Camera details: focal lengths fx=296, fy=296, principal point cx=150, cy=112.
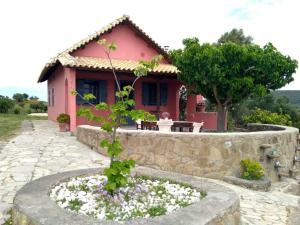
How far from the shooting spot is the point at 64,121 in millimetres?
12156

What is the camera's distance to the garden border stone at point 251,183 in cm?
686

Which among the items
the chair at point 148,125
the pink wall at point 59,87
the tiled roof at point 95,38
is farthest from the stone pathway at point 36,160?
the pink wall at point 59,87

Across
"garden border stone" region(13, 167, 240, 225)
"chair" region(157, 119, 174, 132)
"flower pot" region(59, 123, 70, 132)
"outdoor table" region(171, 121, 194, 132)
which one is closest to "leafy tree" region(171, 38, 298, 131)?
"outdoor table" region(171, 121, 194, 132)

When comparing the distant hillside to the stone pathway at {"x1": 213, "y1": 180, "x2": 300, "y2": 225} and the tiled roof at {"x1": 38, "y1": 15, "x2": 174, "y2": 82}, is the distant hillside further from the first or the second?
the stone pathway at {"x1": 213, "y1": 180, "x2": 300, "y2": 225}

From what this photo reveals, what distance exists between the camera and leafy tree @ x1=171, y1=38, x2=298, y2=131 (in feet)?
33.6

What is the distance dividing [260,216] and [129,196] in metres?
2.34

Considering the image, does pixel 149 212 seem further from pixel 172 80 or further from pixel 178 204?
pixel 172 80

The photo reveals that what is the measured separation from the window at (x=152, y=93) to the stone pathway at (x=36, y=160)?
529 centimetres

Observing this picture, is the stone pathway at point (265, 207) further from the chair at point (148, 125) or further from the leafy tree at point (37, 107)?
the leafy tree at point (37, 107)

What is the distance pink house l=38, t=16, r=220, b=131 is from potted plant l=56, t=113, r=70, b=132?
1.33 feet

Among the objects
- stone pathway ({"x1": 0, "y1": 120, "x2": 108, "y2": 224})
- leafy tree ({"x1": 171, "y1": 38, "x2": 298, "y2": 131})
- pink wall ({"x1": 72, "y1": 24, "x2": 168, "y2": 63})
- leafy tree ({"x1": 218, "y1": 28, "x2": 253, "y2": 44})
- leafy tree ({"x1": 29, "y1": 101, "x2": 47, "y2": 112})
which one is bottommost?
stone pathway ({"x1": 0, "y1": 120, "x2": 108, "y2": 224})

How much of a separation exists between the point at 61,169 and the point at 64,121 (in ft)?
19.9

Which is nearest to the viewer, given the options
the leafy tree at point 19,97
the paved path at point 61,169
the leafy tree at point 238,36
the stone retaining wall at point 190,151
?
the paved path at point 61,169

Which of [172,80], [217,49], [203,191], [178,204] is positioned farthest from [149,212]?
[172,80]
